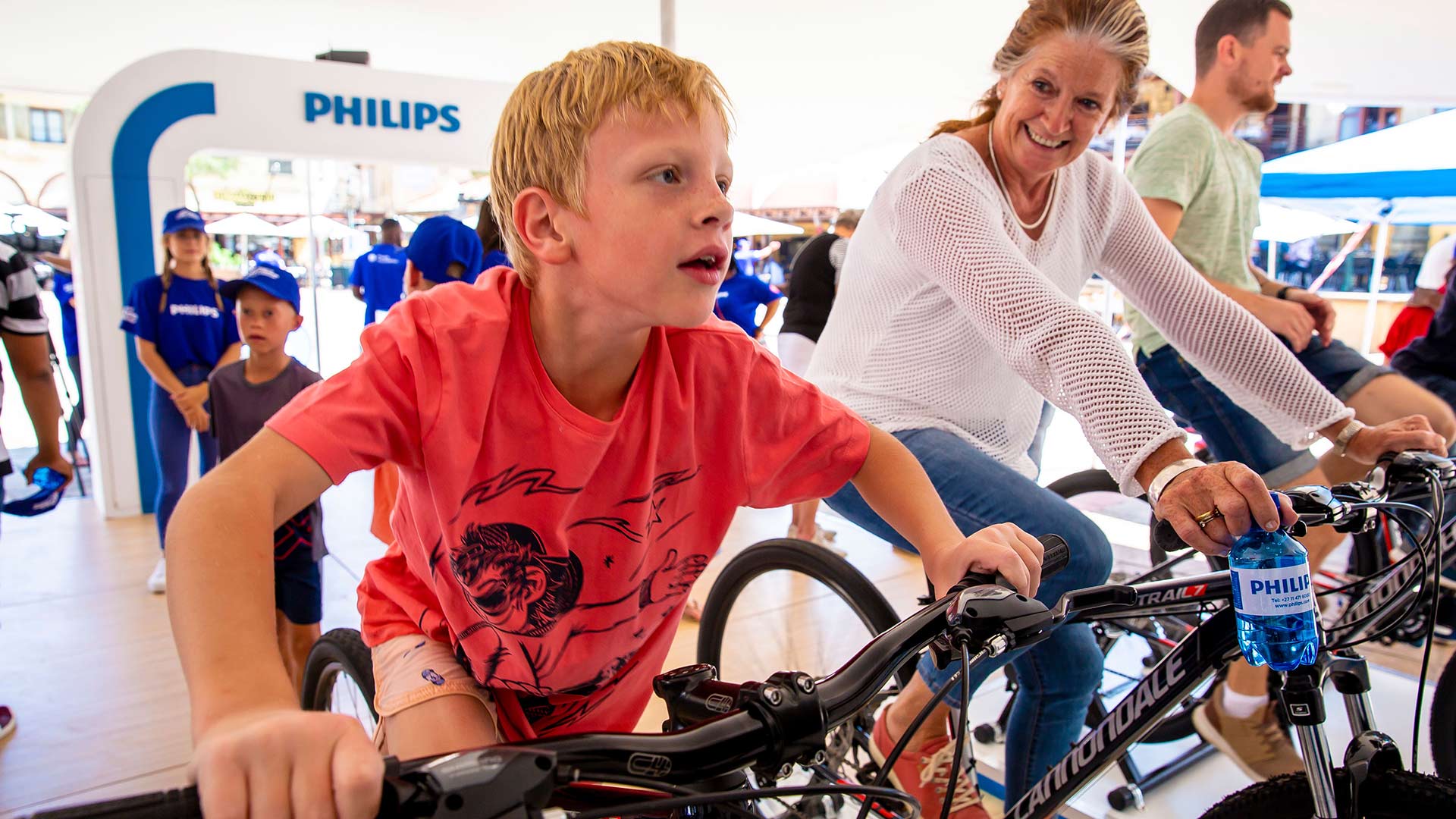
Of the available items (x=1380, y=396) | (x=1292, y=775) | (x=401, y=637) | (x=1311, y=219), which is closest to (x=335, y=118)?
(x=401, y=637)

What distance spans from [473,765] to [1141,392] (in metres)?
1.13

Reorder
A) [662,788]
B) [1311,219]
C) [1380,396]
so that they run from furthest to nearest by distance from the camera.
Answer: [1311,219]
[1380,396]
[662,788]

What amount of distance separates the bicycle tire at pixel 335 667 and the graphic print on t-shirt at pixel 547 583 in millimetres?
383

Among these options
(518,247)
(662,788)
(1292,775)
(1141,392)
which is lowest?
(1292,775)

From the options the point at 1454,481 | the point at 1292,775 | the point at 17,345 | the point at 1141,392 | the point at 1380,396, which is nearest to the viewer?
the point at 1292,775

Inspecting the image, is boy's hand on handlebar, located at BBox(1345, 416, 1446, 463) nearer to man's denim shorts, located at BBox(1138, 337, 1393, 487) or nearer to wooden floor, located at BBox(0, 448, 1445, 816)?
man's denim shorts, located at BBox(1138, 337, 1393, 487)

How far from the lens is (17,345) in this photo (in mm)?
2654

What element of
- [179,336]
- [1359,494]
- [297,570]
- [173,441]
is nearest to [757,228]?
[179,336]

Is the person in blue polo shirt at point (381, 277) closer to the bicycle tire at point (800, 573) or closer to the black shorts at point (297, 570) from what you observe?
the black shorts at point (297, 570)

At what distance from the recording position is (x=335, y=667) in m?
1.89

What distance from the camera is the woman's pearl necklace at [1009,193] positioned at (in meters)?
1.78

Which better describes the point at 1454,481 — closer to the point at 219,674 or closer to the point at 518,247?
the point at 518,247

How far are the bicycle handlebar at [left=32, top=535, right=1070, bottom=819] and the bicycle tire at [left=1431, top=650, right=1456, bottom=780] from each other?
161cm

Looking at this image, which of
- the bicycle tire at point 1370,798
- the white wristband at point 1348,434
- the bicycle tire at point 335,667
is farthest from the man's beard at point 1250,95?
the bicycle tire at point 335,667
